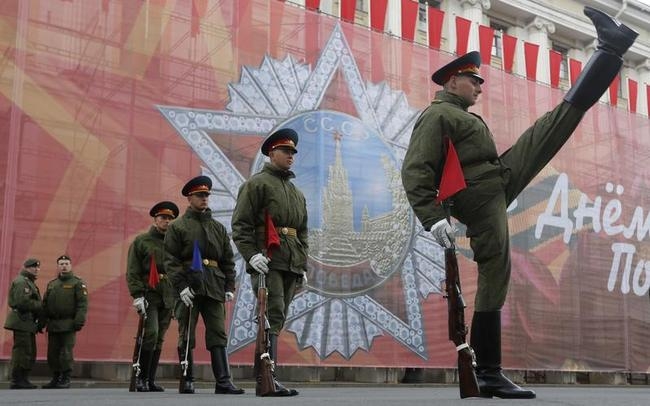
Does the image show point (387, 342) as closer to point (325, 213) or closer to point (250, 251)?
point (325, 213)

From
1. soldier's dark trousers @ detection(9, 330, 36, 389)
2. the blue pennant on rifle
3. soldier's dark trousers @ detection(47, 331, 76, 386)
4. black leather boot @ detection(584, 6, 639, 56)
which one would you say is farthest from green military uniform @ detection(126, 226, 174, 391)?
black leather boot @ detection(584, 6, 639, 56)

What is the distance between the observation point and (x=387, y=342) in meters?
11.4

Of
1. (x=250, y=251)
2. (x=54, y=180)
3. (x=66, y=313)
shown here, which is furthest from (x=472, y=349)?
(x=54, y=180)

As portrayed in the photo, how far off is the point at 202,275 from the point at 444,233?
2.39 m

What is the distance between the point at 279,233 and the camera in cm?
521

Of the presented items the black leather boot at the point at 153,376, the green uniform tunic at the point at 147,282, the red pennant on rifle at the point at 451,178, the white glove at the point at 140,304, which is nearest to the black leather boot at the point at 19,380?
the black leather boot at the point at 153,376

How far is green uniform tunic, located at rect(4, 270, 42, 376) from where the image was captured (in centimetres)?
827

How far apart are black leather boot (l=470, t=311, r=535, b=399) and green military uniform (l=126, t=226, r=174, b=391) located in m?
3.82

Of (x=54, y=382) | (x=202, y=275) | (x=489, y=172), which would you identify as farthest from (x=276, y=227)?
(x=54, y=382)

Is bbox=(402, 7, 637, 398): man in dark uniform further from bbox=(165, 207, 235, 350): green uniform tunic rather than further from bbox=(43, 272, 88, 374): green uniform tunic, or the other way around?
bbox=(43, 272, 88, 374): green uniform tunic

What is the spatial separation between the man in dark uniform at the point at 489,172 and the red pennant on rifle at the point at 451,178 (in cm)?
6

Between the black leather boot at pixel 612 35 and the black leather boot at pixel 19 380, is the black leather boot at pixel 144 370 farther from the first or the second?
the black leather boot at pixel 612 35

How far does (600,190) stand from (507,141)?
73.0 inches

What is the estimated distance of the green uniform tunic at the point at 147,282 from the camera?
718cm
